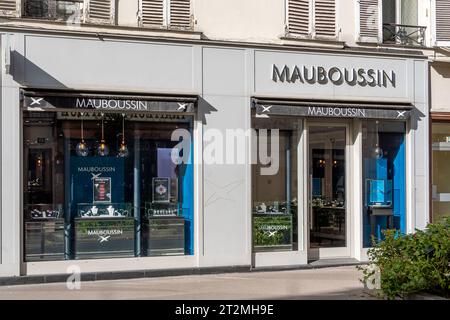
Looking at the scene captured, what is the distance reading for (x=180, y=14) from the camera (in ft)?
39.0

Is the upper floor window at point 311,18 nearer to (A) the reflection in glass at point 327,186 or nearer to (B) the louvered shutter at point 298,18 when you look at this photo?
(B) the louvered shutter at point 298,18

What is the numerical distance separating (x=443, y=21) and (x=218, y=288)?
7.39 meters

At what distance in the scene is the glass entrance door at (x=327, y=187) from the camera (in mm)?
12961

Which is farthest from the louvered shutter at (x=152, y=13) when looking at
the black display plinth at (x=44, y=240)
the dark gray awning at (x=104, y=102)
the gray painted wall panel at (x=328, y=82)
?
the black display plinth at (x=44, y=240)

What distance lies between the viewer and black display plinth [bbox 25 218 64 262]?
10.9 m

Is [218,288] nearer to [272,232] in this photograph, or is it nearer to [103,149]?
[272,232]

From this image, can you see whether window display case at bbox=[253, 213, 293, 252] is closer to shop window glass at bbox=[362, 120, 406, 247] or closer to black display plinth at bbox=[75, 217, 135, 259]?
shop window glass at bbox=[362, 120, 406, 247]

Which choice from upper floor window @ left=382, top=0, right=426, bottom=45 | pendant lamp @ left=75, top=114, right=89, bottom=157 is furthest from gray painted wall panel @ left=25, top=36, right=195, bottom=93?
upper floor window @ left=382, top=0, right=426, bottom=45

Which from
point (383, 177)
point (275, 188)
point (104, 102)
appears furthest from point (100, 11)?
point (383, 177)

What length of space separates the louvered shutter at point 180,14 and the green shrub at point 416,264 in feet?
18.0

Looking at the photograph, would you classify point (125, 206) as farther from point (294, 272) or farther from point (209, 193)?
point (294, 272)

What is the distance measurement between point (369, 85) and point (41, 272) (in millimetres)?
6975

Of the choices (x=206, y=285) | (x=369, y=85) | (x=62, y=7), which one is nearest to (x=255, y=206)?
(x=206, y=285)

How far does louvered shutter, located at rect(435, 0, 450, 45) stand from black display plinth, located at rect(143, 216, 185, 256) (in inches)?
257
